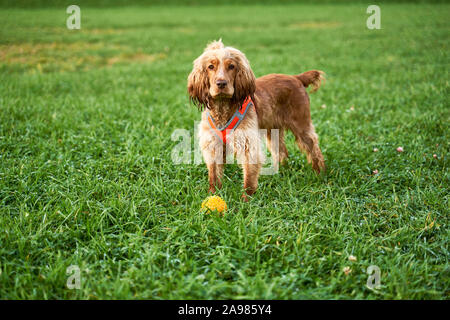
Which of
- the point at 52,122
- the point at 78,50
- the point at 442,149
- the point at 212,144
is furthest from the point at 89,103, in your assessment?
the point at 78,50

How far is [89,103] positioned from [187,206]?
367 cm

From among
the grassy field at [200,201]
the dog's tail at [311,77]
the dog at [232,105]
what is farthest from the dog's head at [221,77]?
the dog's tail at [311,77]

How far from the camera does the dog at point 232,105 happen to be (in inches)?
122

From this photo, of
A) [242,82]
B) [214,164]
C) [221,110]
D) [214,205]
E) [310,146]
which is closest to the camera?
[214,205]

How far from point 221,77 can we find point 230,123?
462mm

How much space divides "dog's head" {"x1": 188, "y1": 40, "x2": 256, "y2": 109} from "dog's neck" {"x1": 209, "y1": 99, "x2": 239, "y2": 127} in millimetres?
39

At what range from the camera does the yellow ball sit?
2.84 meters

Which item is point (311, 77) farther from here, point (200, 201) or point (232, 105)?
point (200, 201)

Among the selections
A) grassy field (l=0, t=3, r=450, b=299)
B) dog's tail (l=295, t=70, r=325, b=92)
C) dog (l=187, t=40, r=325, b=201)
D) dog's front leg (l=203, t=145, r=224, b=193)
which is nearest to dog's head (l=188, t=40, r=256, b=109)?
dog (l=187, t=40, r=325, b=201)

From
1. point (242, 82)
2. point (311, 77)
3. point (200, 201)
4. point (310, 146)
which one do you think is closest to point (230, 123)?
point (242, 82)

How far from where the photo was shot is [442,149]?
4.09m

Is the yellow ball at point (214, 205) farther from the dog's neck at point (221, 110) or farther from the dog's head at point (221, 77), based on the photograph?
the dog's head at point (221, 77)

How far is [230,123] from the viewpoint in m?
3.25
